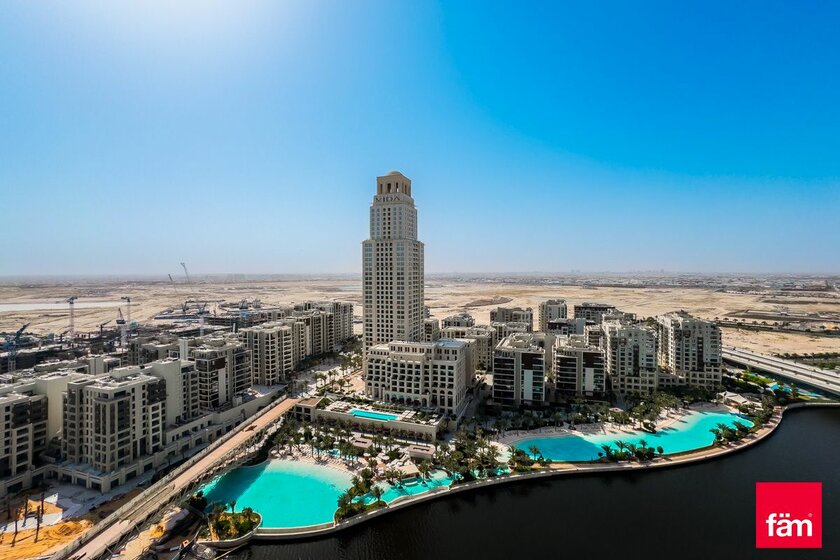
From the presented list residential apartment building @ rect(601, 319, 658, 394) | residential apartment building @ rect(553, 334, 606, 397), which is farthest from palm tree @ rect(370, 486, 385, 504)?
residential apartment building @ rect(601, 319, 658, 394)

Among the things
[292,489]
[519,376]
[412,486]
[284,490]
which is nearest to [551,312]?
[519,376]

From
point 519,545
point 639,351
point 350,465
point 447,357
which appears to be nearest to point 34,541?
point 350,465

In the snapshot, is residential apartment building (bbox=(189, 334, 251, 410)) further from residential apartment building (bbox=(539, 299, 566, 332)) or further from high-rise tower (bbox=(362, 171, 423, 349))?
residential apartment building (bbox=(539, 299, 566, 332))

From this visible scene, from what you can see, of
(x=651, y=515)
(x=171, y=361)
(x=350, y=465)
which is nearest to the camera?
(x=651, y=515)

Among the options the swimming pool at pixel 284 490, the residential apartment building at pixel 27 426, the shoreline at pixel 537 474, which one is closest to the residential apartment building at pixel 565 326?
the shoreline at pixel 537 474

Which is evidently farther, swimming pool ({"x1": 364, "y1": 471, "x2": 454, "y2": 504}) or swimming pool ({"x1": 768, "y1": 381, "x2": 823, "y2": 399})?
swimming pool ({"x1": 768, "y1": 381, "x2": 823, "y2": 399})

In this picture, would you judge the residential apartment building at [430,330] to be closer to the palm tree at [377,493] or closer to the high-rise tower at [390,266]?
the high-rise tower at [390,266]

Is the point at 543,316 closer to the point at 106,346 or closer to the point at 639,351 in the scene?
the point at 639,351
